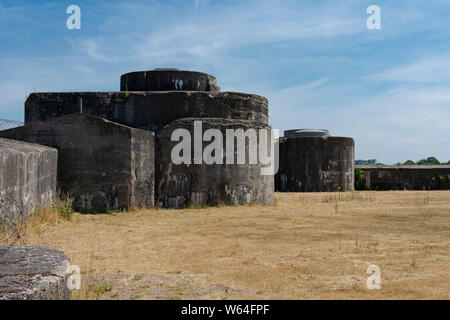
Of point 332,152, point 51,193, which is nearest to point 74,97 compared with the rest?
point 51,193

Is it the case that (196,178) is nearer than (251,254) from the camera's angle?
No

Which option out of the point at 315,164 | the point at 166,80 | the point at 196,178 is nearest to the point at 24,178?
the point at 196,178

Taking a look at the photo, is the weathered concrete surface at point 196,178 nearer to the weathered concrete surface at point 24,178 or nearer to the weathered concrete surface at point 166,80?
the weathered concrete surface at point 166,80

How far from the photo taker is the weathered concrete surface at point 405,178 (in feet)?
69.5

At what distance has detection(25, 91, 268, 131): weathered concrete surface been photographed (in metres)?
11.0

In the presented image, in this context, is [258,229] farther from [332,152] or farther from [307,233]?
[332,152]

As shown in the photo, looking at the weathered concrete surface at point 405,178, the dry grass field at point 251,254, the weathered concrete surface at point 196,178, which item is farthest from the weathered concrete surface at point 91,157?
the weathered concrete surface at point 405,178

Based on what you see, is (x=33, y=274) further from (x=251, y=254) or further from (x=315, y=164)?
(x=315, y=164)

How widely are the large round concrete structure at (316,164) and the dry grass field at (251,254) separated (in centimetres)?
935

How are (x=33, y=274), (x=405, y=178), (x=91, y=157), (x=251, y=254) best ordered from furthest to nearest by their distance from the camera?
(x=405, y=178) < (x=91, y=157) < (x=251, y=254) < (x=33, y=274)

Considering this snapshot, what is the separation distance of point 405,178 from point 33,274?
69.8ft

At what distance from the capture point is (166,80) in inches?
473

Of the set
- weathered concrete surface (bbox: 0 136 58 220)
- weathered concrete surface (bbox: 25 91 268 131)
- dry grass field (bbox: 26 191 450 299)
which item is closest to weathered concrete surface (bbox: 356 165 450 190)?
dry grass field (bbox: 26 191 450 299)
